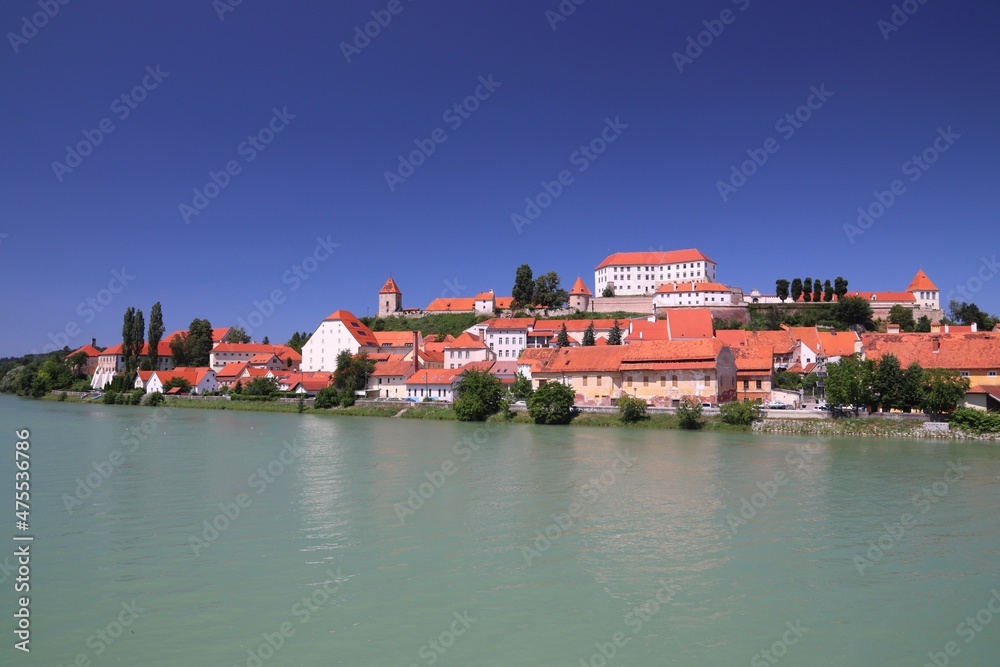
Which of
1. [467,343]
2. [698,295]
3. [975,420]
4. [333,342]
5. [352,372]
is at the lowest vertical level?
[975,420]

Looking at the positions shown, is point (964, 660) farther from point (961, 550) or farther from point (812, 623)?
point (961, 550)

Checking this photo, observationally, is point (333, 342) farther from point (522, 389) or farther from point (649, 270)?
point (649, 270)

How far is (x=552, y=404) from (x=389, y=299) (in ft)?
173

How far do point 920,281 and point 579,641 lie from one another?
74.2 metres

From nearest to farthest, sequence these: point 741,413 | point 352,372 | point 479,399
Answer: point 741,413
point 479,399
point 352,372

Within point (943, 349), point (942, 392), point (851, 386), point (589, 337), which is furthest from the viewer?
point (589, 337)

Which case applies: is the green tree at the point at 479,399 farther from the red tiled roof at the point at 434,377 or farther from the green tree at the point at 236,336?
the green tree at the point at 236,336

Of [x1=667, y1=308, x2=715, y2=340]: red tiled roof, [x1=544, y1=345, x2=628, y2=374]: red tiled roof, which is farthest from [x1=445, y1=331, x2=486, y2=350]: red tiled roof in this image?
[x1=667, y1=308, x2=715, y2=340]: red tiled roof

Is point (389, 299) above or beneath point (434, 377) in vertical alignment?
above

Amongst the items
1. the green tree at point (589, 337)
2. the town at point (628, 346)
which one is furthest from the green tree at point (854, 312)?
the green tree at point (589, 337)

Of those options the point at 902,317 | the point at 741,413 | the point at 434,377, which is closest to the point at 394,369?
the point at 434,377

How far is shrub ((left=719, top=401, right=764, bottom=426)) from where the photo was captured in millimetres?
32469

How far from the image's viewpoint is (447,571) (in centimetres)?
992

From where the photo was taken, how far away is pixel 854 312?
203 feet
